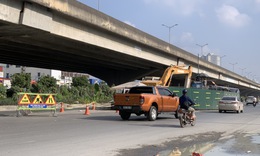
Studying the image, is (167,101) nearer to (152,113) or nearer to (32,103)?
(152,113)

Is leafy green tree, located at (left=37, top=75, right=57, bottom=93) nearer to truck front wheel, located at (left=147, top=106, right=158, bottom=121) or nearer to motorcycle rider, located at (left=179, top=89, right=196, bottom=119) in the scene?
truck front wheel, located at (left=147, top=106, right=158, bottom=121)

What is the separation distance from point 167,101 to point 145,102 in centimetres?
210

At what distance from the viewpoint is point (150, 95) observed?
64.6ft

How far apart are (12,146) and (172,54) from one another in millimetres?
38512

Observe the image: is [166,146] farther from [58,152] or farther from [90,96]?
[90,96]

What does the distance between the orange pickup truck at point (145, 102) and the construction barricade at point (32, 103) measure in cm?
525

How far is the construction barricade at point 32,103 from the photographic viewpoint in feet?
71.3

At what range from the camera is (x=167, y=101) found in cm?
2086

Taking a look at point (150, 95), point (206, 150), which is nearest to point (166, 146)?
point (206, 150)


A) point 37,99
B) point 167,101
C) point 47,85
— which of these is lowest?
point 167,101

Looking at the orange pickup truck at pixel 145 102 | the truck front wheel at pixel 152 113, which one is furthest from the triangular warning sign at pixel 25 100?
the truck front wheel at pixel 152 113

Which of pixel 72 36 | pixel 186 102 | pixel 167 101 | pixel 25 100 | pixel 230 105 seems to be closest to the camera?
pixel 186 102

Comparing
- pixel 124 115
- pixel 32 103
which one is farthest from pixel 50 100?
pixel 124 115

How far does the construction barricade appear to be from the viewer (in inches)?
856
